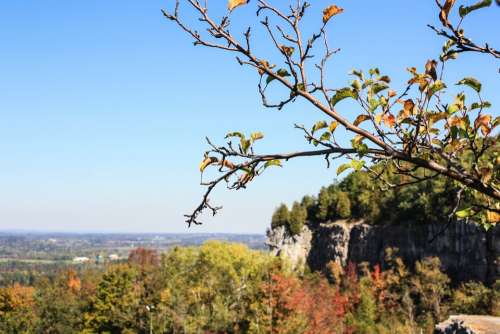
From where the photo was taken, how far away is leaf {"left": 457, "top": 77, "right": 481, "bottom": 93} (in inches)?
106

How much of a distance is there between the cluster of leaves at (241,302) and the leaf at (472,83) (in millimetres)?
25895

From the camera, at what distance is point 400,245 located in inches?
2089

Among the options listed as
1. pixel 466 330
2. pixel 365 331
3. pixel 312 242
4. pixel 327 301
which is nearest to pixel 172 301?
pixel 327 301

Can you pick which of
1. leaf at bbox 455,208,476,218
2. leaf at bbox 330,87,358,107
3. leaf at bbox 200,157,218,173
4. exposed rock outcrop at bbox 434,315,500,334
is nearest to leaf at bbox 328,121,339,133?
leaf at bbox 330,87,358,107

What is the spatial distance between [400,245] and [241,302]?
74.0 feet

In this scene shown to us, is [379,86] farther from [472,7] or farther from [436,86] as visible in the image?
[472,7]

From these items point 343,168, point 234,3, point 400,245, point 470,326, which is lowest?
point 470,326

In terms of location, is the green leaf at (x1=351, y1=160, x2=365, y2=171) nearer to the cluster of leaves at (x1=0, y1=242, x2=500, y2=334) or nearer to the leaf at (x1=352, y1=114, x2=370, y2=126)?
the leaf at (x1=352, y1=114, x2=370, y2=126)

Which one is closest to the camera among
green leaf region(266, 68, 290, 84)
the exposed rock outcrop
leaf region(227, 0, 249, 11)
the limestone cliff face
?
leaf region(227, 0, 249, 11)

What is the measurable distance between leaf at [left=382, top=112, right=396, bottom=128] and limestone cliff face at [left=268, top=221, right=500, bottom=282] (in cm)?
2935

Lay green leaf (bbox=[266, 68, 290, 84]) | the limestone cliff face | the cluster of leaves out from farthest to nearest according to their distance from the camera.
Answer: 1. the limestone cliff face
2. the cluster of leaves
3. green leaf (bbox=[266, 68, 290, 84])

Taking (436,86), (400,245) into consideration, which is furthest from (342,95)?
(400,245)

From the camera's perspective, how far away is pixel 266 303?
28625 mm

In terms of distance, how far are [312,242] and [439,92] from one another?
67432 mm
